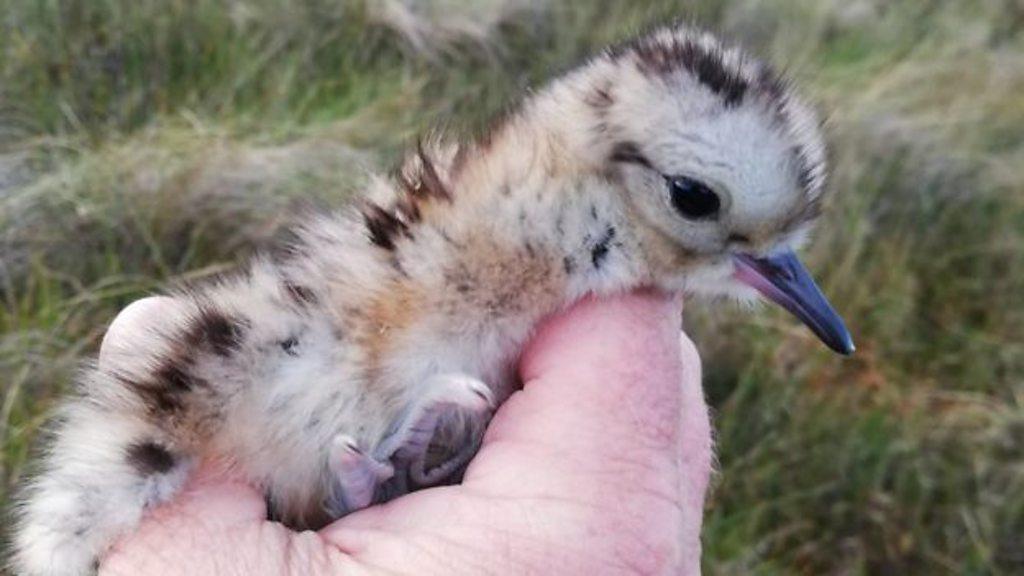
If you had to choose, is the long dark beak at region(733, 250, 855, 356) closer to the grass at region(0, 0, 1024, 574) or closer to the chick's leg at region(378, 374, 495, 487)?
the chick's leg at region(378, 374, 495, 487)

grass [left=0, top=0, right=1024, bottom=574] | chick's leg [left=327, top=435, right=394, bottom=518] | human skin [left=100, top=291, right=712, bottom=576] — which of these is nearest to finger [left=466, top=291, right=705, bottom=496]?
human skin [left=100, top=291, right=712, bottom=576]

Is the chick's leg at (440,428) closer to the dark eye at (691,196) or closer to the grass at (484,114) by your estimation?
the dark eye at (691,196)

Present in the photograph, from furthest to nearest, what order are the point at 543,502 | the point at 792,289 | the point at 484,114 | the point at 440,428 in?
the point at 484,114 < the point at 792,289 < the point at 440,428 < the point at 543,502

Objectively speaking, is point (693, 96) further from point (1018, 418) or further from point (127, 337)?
point (1018, 418)

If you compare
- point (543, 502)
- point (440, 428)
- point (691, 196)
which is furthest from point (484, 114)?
point (543, 502)

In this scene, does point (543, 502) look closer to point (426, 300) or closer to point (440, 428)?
point (440, 428)

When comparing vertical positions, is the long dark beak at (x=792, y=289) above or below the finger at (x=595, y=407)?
below

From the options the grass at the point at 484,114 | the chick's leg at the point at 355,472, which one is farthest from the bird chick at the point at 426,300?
the grass at the point at 484,114

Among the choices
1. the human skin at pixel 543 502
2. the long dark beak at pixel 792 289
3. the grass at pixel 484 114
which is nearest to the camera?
the human skin at pixel 543 502

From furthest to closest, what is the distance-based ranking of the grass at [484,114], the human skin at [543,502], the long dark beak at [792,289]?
the grass at [484,114] → the long dark beak at [792,289] → the human skin at [543,502]
